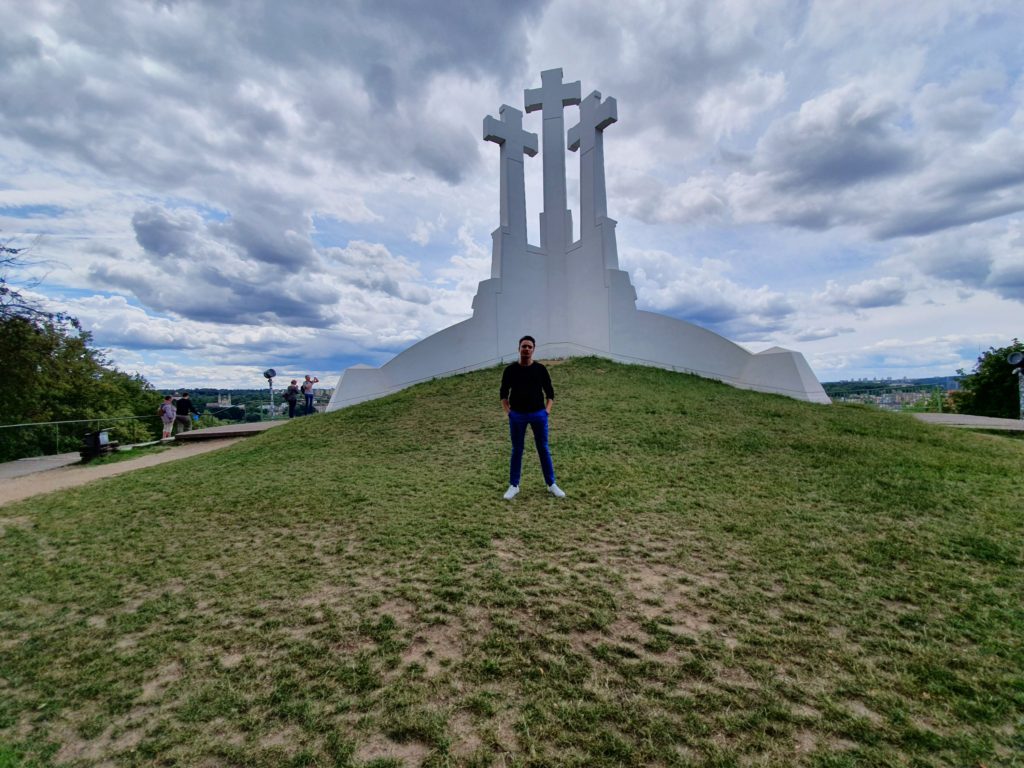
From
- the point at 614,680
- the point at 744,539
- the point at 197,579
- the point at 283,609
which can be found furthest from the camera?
the point at 744,539

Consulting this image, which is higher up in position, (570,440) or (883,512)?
(570,440)

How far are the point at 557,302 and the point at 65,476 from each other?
12.8 meters

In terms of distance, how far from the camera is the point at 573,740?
1.79m

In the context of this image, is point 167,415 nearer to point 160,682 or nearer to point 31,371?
point 31,371

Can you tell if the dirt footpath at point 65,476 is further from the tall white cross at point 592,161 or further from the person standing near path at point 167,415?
the tall white cross at point 592,161

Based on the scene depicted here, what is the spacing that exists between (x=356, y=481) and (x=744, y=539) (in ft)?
14.6

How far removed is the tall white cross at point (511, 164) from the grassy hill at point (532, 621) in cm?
1123

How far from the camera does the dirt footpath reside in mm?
7058

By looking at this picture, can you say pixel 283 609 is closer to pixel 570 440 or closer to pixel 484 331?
pixel 570 440

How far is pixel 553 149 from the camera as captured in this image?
15.6 m

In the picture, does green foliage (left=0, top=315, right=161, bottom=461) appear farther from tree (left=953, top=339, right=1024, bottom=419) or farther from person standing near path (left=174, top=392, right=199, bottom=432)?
tree (left=953, top=339, right=1024, bottom=419)

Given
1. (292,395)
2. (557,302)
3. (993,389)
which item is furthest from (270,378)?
(993,389)

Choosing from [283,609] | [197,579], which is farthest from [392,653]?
[197,579]

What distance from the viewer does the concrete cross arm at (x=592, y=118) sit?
14305mm
